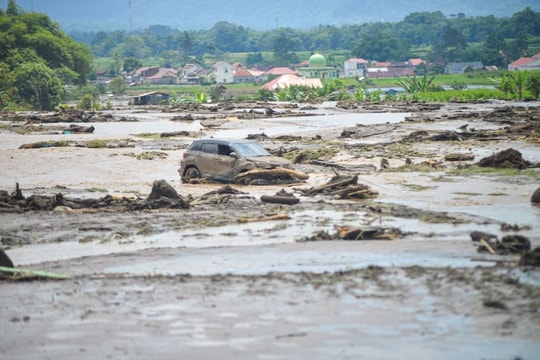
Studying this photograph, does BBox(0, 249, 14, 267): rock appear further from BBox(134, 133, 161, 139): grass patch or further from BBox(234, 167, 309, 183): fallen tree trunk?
BBox(134, 133, 161, 139): grass patch

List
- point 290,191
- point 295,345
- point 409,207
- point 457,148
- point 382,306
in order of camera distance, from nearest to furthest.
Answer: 1. point 295,345
2. point 382,306
3. point 409,207
4. point 290,191
5. point 457,148

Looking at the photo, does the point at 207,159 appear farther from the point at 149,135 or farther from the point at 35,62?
the point at 35,62

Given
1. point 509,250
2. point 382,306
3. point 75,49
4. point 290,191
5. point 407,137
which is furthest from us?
point 75,49

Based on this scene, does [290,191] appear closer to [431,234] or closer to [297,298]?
[431,234]

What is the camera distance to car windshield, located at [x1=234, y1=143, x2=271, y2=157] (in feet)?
99.5

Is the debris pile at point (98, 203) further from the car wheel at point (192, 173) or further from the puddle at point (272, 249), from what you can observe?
the car wheel at point (192, 173)

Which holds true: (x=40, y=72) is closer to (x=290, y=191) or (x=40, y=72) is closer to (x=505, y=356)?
(x=290, y=191)

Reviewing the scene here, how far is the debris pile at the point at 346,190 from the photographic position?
26125 millimetres

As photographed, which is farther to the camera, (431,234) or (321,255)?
(431,234)

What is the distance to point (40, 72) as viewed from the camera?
106000mm

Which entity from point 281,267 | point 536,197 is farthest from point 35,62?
point 281,267

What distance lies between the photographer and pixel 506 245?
17359 mm

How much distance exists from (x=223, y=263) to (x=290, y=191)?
10.3 metres

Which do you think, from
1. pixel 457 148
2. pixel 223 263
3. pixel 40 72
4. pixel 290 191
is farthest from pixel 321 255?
pixel 40 72
